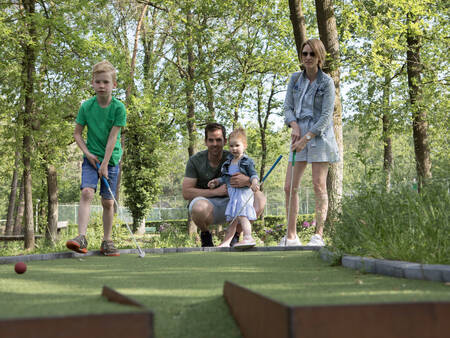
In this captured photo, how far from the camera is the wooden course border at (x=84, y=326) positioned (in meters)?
1.31

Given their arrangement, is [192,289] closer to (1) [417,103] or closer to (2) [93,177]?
(2) [93,177]

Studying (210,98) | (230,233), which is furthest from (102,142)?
(210,98)

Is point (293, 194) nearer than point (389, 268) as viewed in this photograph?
Answer: No

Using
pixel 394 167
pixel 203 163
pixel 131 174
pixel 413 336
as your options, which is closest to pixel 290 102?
pixel 203 163

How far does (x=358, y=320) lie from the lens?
4.61 feet

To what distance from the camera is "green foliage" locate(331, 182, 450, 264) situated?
302 centimetres

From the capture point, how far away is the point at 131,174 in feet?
97.3

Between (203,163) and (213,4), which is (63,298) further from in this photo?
(213,4)

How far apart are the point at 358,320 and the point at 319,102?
4.71 m

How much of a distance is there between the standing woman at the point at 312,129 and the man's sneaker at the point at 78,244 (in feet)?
7.57

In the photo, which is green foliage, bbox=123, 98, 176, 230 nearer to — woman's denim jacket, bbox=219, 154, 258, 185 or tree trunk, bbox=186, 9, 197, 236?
tree trunk, bbox=186, 9, 197, 236

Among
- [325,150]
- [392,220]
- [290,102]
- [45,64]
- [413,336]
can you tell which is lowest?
[413,336]

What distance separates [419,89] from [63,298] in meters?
17.9

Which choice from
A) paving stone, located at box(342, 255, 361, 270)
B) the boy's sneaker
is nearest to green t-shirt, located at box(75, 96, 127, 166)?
the boy's sneaker
